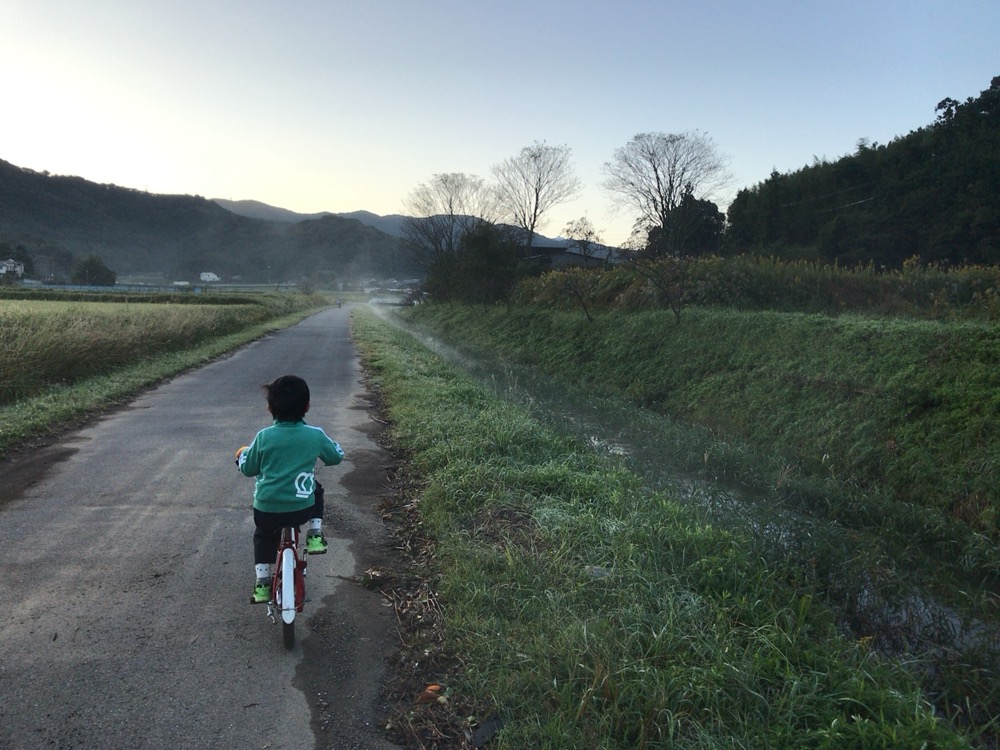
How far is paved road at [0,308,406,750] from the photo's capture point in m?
3.01

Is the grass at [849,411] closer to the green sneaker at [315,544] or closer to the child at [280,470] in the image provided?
the green sneaker at [315,544]

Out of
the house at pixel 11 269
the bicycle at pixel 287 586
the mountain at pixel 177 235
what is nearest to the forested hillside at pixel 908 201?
the bicycle at pixel 287 586

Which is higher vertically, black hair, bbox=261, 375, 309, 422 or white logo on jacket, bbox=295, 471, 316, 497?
black hair, bbox=261, 375, 309, 422

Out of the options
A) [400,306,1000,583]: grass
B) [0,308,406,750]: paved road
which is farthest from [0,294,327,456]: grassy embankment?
[400,306,1000,583]: grass

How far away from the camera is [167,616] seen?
3.95 metres

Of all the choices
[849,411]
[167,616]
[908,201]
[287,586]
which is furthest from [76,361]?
[908,201]

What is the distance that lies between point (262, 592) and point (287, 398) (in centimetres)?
111

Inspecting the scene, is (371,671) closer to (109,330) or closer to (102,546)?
(102,546)

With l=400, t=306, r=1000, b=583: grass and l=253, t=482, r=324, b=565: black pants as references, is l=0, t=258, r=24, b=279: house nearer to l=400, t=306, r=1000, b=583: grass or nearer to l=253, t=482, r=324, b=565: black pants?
l=400, t=306, r=1000, b=583: grass

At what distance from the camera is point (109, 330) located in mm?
15562

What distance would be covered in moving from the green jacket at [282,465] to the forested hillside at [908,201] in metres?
17.5

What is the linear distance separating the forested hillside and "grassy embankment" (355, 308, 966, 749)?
51.5 ft

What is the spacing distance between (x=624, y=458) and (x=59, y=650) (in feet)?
20.1

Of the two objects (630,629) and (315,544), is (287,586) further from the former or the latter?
(630,629)
